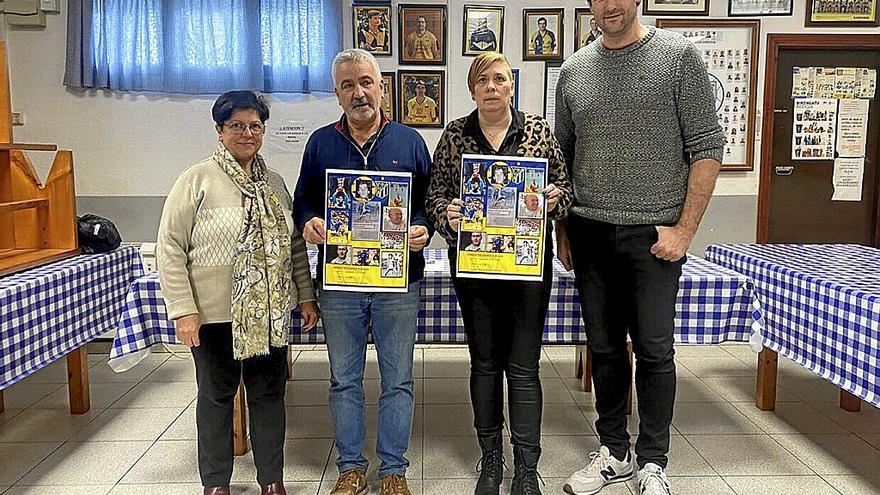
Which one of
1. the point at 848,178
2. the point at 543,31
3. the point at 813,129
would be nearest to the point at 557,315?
the point at 543,31

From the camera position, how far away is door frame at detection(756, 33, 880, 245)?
4.52 metres

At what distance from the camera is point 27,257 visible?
2850 mm

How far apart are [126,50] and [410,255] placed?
3.10 metres

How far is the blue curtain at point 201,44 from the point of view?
4.28 m

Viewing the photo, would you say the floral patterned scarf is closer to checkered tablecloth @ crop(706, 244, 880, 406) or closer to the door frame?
checkered tablecloth @ crop(706, 244, 880, 406)

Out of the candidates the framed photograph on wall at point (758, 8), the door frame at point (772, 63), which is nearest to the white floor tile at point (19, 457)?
the door frame at point (772, 63)

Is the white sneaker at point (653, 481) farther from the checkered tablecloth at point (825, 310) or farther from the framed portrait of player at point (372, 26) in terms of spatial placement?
the framed portrait of player at point (372, 26)

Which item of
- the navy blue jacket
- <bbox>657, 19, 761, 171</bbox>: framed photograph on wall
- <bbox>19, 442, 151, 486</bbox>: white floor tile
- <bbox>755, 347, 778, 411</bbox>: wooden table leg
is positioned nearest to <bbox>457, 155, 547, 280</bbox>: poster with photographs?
the navy blue jacket

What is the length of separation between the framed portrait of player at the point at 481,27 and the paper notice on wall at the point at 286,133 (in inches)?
44.6

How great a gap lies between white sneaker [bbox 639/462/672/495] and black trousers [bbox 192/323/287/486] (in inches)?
46.9

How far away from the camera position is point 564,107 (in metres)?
2.24

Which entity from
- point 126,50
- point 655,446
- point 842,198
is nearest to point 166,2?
point 126,50

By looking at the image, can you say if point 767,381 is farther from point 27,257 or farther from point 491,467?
point 27,257

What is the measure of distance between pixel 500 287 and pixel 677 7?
3170 millimetres
